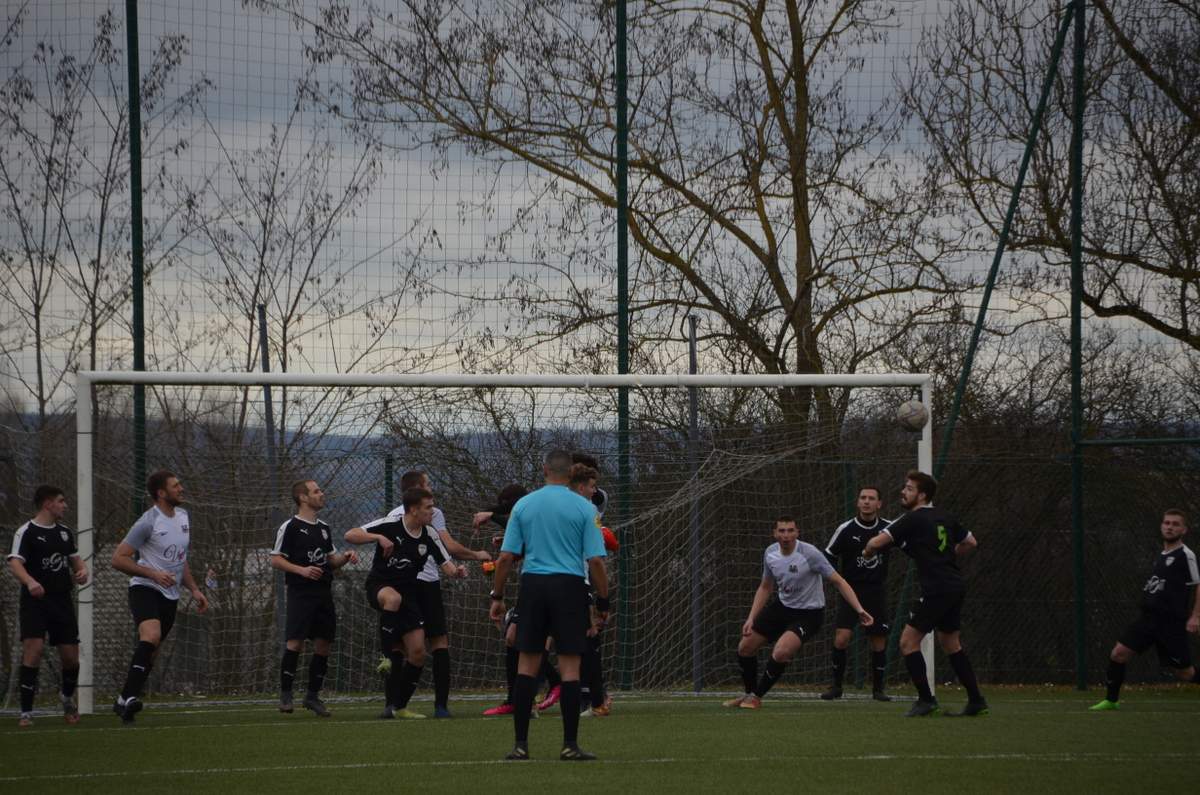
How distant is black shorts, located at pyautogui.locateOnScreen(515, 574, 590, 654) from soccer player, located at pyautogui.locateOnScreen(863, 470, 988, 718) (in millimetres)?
3371

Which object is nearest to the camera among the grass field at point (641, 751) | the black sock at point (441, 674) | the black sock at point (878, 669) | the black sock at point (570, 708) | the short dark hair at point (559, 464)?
the grass field at point (641, 751)

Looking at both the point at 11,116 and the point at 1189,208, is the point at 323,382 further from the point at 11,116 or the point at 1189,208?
the point at 1189,208

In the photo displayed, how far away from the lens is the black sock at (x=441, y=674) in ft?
36.0

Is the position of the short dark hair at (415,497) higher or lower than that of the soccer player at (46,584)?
higher

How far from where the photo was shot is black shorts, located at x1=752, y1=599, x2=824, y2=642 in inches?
467

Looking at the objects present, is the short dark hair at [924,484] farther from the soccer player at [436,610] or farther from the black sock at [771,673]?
the soccer player at [436,610]

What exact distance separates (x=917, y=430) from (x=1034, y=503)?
346cm

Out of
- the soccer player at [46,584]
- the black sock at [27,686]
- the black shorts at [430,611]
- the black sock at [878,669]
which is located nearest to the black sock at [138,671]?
the soccer player at [46,584]

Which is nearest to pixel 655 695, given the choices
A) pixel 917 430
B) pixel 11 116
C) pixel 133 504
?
pixel 917 430

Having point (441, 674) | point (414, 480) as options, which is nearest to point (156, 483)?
point (414, 480)

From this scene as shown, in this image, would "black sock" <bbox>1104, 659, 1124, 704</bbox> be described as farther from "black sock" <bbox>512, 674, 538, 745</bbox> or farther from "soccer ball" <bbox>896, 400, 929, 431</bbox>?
"black sock" <bbox>512, 674, 538, 745</bbox>

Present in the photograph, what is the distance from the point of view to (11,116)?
16.1 meters

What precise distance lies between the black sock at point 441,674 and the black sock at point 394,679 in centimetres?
29

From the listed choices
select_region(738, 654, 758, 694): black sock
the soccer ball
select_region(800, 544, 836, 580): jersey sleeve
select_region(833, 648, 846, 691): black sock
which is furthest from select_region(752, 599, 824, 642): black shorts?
the soccer ball
